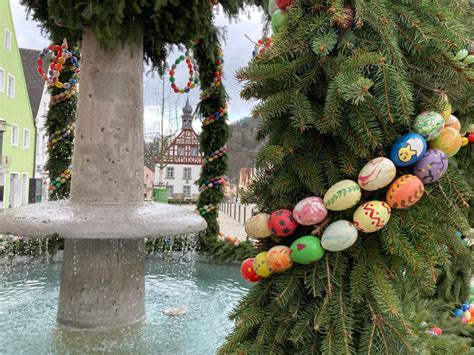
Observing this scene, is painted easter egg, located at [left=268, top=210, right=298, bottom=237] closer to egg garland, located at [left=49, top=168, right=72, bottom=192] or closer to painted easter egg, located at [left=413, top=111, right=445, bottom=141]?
painted easter egg, located at [left=413, top=111, right=445, bottom=141]

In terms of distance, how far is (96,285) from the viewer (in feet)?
12.6

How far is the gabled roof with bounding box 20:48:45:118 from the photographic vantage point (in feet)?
90.2

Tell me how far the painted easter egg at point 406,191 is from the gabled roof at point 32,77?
29.2m

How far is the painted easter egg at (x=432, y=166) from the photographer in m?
1.64

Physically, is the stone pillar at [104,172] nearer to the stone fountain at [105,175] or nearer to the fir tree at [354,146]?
the stone fountain at [105,175]

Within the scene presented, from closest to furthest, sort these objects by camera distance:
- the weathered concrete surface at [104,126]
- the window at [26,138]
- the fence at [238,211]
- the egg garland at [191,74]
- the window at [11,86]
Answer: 1. the weathered concrete surface at [104,126]
2. the egg garland at [191,74]
3. the fence at [238,211]
4. the window at [11,86]
5. the window at [26,138]

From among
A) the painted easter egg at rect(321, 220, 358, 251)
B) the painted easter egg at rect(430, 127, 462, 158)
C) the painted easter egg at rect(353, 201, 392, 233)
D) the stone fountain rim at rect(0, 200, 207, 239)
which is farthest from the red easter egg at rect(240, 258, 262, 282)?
the stone fountain rim at rect(0, 200, 207, 239)

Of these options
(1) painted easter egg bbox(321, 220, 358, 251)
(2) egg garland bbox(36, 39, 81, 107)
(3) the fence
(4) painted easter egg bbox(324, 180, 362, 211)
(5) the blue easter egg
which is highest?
(2) egg garland bbox(36, 39, 81, 107)

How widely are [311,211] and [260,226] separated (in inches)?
10.4

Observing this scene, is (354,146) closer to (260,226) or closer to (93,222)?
(260,226)

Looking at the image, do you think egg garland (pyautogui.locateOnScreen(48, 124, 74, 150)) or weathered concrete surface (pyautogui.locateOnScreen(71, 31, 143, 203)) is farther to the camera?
egg garland (pyautogui.locateOnScreen(48, 124, 74, 150))

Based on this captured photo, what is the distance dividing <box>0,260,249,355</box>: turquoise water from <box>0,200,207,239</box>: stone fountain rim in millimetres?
1069

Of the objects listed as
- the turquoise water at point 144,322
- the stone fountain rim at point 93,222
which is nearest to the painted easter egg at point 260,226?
the stone fountain rim at point 93,222

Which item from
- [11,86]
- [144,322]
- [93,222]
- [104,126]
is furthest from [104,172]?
[11,86]
